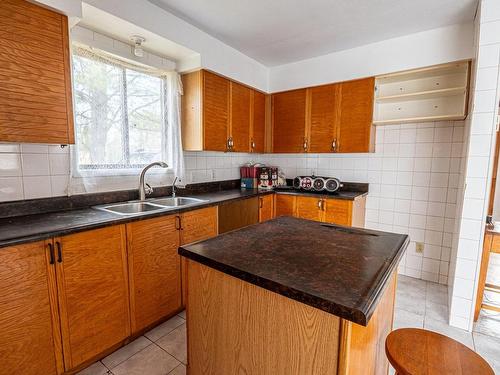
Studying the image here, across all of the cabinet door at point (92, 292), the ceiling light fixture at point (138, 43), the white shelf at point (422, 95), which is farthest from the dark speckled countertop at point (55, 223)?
the white shelf at point (422, 95)

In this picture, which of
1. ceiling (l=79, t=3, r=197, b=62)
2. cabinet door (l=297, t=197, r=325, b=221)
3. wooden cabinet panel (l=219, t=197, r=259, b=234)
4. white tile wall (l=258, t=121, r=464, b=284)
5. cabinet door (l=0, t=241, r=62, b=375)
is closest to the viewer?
cabinet door (l=0, t=241, r=62, b=375)

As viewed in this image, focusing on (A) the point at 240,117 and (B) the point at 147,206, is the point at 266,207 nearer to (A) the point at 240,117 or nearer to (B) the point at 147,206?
(A) the point at 240,117

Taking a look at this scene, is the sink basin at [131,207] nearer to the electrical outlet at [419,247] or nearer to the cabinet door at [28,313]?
the cabinet door at [28,313]

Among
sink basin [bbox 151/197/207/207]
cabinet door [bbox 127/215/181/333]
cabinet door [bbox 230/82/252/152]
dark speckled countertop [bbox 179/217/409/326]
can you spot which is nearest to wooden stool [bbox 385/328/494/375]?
dark speckled countertop [bbox 179/217/409/326]

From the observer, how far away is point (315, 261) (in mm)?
973

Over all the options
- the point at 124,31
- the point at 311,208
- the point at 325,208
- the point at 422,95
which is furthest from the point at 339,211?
the point at 124,31

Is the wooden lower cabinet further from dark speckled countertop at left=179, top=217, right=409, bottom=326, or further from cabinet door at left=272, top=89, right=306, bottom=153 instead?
dark speckled countertop at left=179, top=217, right=409, bottom=326

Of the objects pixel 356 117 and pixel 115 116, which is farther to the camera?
pixel 356 117

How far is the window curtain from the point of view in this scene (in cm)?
191

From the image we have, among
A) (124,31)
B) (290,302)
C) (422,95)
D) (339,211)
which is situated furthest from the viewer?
(339,211)

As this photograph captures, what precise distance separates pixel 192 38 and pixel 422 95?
2232 mm

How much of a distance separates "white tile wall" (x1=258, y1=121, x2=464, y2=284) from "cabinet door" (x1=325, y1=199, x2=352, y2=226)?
56cm

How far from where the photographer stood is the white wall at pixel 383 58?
7.42ft

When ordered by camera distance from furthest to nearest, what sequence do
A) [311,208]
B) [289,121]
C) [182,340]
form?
[289,121], [311,208], [182,340]
